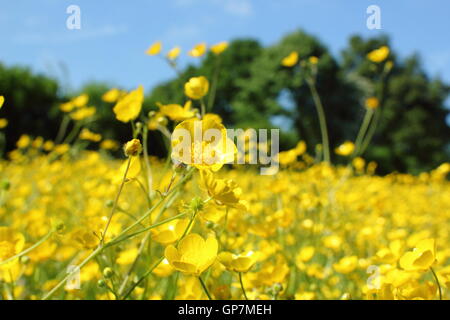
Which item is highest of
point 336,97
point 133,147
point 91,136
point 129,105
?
point 336,97

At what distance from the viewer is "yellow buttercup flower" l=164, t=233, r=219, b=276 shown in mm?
439

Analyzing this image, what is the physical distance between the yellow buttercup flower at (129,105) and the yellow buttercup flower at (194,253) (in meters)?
0.25

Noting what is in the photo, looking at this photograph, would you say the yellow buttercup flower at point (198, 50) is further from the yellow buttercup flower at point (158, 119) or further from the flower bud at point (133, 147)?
the flower bud at point (133, 147)

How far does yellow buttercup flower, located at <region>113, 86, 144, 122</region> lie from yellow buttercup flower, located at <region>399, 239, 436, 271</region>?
0.38 m

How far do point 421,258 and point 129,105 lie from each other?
407mm

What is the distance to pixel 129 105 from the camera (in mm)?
632

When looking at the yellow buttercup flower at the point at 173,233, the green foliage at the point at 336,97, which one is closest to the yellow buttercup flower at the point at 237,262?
the yellow buttercup flower at the point at 173,233

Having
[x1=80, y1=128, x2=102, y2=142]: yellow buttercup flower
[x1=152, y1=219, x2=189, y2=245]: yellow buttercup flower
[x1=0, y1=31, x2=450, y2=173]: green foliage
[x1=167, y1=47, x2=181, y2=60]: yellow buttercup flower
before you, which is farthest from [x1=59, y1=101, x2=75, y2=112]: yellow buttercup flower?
[x1=0, y1=31, x2=450, y2=173]: green foliage

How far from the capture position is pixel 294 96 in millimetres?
14414

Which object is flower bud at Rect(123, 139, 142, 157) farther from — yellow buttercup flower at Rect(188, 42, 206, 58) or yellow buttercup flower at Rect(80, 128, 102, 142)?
yellow buttercup flower at Rect(80, 128, 102, 142)

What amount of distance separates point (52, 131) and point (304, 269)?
5.94 meters

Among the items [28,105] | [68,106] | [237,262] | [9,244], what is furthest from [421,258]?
[28,105]

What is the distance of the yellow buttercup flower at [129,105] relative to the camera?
620mm

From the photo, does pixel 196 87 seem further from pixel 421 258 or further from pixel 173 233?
pixel 421 258
